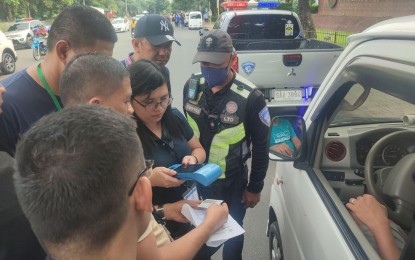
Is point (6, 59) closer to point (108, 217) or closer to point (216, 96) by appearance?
point (216, 96)

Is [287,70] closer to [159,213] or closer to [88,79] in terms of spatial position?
[159,213]

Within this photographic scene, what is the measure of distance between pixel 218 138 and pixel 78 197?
1616 millimetres

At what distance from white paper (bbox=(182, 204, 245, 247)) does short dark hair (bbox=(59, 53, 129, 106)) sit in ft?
2.20

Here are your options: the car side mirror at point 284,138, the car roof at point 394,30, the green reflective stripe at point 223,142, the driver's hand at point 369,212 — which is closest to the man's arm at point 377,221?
the driver's hand at point 369,212

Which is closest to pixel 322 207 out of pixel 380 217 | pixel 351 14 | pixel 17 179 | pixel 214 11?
pixel 380 217

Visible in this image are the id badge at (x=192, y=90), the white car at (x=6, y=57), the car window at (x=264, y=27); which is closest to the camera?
the id badge at (x=192, y=90)

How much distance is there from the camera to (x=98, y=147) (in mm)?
839

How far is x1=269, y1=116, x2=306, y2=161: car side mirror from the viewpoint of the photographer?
2.04 meters

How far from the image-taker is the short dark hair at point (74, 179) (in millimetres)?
815

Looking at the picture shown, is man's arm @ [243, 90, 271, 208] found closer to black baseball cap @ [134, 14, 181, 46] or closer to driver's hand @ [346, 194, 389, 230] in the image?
driver's hand @ [346, 194, 389, 230]

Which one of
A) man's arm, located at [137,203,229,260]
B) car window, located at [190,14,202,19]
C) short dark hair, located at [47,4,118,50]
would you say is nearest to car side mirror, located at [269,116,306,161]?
man's arm, located at [137,203,229,260]

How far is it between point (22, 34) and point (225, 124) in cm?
2333

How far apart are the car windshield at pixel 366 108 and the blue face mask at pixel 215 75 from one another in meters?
0.77

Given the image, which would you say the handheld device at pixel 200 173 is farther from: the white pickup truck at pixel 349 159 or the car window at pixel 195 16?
the car window at pixel 195 16
